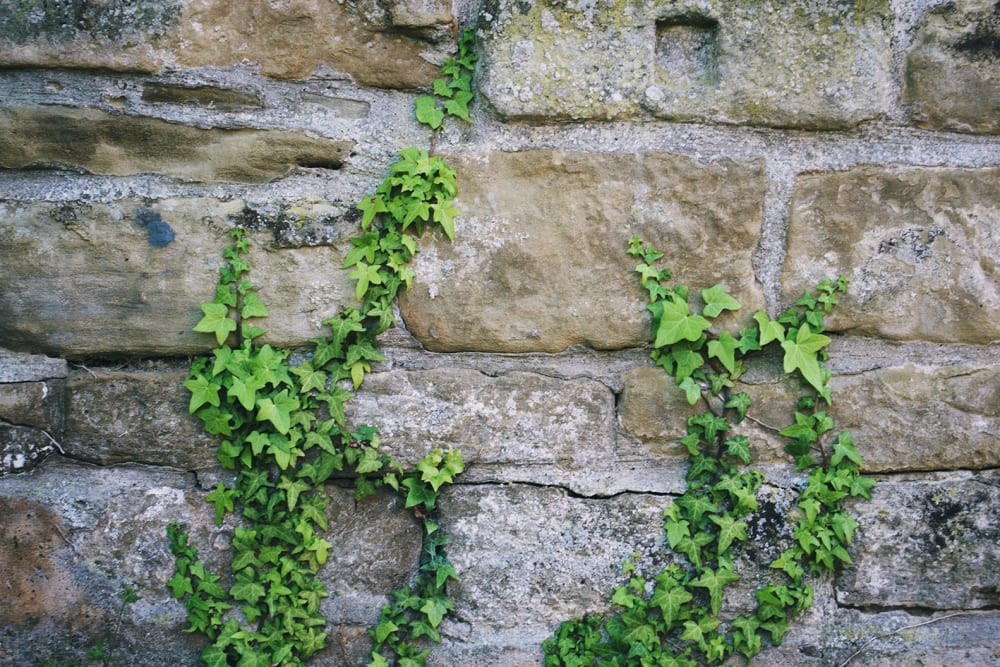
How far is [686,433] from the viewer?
4.29 ft

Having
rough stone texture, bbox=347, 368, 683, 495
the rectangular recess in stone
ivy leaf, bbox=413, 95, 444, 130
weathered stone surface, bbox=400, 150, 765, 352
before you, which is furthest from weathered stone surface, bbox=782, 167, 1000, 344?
the rectangular recess in stone

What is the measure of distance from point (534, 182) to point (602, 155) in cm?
12

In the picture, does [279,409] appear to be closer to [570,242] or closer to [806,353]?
[570,242]

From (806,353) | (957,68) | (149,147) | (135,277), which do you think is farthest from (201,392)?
(957,68)

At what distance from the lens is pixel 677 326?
1.25 meters

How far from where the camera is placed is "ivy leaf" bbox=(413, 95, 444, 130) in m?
1.26

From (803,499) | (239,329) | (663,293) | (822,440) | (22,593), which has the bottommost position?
(22,593)

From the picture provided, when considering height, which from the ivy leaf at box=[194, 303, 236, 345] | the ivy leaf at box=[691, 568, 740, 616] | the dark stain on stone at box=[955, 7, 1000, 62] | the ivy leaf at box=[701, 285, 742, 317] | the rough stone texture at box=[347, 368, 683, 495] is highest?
the dark stain on stone at box=[955, 7, 1000, 62]

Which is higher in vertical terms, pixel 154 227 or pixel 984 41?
pixel 984 41

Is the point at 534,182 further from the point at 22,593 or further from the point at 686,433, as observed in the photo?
the point at 22,593

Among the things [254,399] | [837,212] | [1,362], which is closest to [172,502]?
[254,399]

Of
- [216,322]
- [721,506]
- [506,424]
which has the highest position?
[216,322]

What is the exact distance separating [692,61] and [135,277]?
99cm

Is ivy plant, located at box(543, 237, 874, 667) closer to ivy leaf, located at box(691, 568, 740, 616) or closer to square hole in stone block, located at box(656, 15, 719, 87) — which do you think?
ivy leaf, located at box(691, 568, 740, 616)
